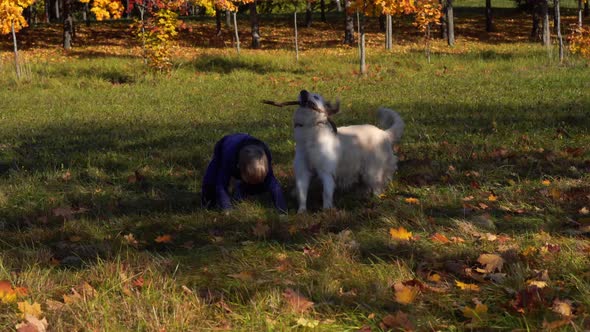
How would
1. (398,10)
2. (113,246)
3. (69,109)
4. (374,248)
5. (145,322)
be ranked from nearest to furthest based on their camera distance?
(145,322)
(374,248)
(113,246)
(69,109)
(398,10)

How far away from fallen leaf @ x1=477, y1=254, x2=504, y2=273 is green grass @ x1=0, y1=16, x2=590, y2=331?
0.16ft

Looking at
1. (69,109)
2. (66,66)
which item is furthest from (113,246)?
(66,66)

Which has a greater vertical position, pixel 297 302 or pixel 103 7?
pixel 103 7

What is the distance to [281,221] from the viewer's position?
200 inches

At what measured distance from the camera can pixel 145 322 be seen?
2.97 metres

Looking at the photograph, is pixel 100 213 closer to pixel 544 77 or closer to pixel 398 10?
pixel 544 77

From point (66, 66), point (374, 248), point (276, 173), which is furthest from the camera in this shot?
point (66, 66)

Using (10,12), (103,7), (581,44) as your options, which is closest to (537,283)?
(581,44)

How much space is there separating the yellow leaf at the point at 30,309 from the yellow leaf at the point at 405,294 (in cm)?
186

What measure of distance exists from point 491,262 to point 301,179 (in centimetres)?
231

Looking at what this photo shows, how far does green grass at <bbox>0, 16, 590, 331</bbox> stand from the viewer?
313cm

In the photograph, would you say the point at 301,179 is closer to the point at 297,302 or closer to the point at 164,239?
the point at 164,239

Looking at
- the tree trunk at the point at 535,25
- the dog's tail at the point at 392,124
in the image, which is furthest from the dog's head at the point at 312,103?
the tree trunk at the point at 535,25

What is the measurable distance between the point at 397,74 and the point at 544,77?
6173 millimetres
